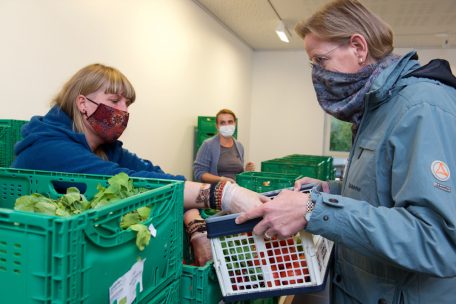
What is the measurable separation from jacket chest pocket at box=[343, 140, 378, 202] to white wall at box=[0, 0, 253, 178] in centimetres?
255

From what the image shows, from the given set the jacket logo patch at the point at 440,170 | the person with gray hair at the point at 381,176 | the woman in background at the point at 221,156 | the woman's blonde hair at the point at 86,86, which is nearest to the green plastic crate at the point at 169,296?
the person with gray hair at the point at 381,176

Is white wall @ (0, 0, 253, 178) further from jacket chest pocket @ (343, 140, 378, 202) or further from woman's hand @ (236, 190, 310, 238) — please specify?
jacket chest pocket @ (343, 140, 378, 202)

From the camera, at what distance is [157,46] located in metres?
4.55

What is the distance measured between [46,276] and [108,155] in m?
1.20

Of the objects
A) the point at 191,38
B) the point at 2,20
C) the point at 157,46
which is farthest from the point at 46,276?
the point at 191,38

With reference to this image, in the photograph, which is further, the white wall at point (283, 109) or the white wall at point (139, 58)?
the white wall at point (283, 109)

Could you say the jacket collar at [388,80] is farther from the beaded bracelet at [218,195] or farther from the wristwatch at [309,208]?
the beaded bracelet at [218,195]

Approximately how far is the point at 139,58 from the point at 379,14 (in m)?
3.71

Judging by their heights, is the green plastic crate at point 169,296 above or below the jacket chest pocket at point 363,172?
below

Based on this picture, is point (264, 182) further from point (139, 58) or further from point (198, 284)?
point (139, 58)

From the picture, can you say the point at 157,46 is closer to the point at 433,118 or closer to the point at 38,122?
the point at 38,122

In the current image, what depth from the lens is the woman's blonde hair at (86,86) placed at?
5.49ft

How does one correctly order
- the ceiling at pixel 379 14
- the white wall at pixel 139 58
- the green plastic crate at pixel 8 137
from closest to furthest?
1. the green plastic crate at pixel 8 137
2. the white wall at pixel 139 58
3. the ceiling at pixel 379 14

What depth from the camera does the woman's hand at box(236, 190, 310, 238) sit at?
1031 millimetres
